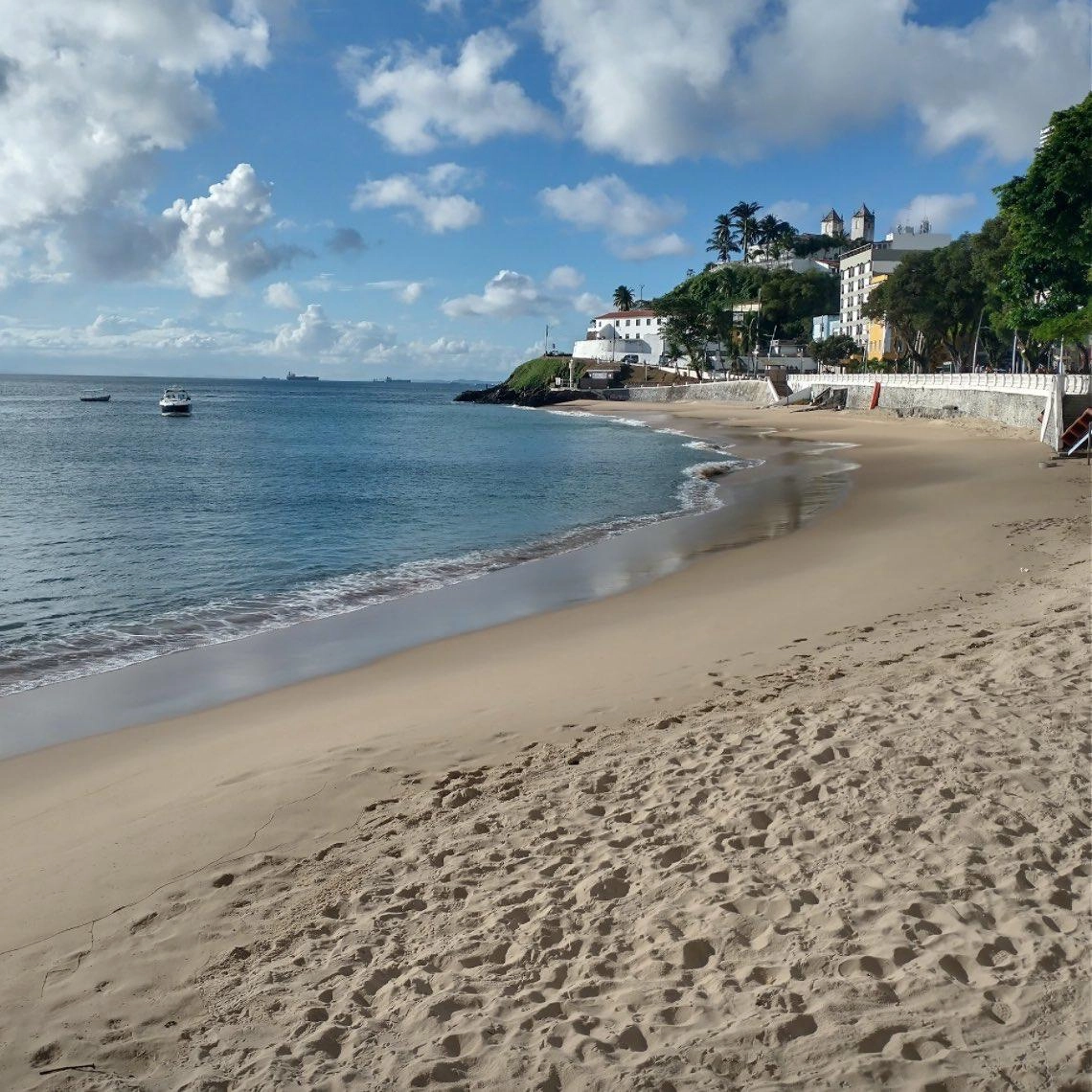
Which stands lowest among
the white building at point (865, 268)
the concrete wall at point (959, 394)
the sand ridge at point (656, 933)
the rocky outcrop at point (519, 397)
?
the sand ridge at point (656, 933)

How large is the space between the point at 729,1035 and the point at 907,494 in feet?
79.9

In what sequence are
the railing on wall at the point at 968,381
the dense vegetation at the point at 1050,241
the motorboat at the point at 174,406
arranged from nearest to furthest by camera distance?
the railing on wall at the point at 968,381
the dense vegetation at the point at 1050,241
the motorboat at the point at 174,406

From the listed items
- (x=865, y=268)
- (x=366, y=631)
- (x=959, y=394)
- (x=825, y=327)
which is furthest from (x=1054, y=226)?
(x=825, y=327)

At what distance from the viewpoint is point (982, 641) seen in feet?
32.0

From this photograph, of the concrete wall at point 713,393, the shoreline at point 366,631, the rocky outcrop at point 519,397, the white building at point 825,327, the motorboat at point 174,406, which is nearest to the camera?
the shoreline at point 366,631

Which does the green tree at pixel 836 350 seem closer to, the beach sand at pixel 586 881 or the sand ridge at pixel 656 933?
the beach sand at pixel 586 881

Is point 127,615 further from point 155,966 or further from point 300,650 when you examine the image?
point 155,966

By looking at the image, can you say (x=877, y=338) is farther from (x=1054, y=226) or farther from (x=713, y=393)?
(x=1054, y=226)

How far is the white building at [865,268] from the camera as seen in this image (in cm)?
10812

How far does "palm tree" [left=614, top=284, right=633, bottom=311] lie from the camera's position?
175212mm

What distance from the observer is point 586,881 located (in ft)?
18.2

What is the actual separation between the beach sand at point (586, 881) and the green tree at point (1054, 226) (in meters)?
34.2

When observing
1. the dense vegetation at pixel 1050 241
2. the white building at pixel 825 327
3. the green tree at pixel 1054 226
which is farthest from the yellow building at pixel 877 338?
the green tree at pixel 1054 226

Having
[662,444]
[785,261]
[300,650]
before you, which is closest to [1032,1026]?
[300,650]
